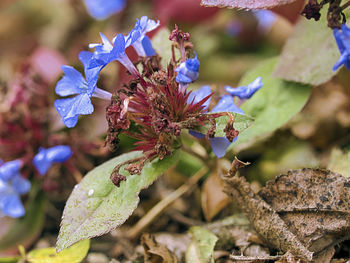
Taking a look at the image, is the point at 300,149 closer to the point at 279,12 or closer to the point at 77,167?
the point at 279,12

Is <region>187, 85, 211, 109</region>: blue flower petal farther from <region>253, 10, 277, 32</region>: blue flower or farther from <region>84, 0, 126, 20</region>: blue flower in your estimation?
<region>84, 0, 126, 20</region>: blue flower

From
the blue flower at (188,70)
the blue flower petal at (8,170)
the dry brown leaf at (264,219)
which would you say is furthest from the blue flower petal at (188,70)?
the blue flower petal at (8,170)

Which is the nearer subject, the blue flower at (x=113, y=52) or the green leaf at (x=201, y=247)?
the blue flower at (x=113, y=52)

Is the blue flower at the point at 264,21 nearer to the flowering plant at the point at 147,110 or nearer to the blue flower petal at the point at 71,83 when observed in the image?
the flowering plant at the point at 147,110

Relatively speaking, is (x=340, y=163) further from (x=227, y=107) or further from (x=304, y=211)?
(x=227, y=107)

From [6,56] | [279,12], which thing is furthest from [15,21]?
[279,12]

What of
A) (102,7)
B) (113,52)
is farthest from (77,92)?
(102,7)

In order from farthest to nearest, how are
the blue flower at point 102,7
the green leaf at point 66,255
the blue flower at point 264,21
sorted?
1. the blue flower at point 102,7
2. the blue flower at point 264,21
3. the green leaf at point 66,255
